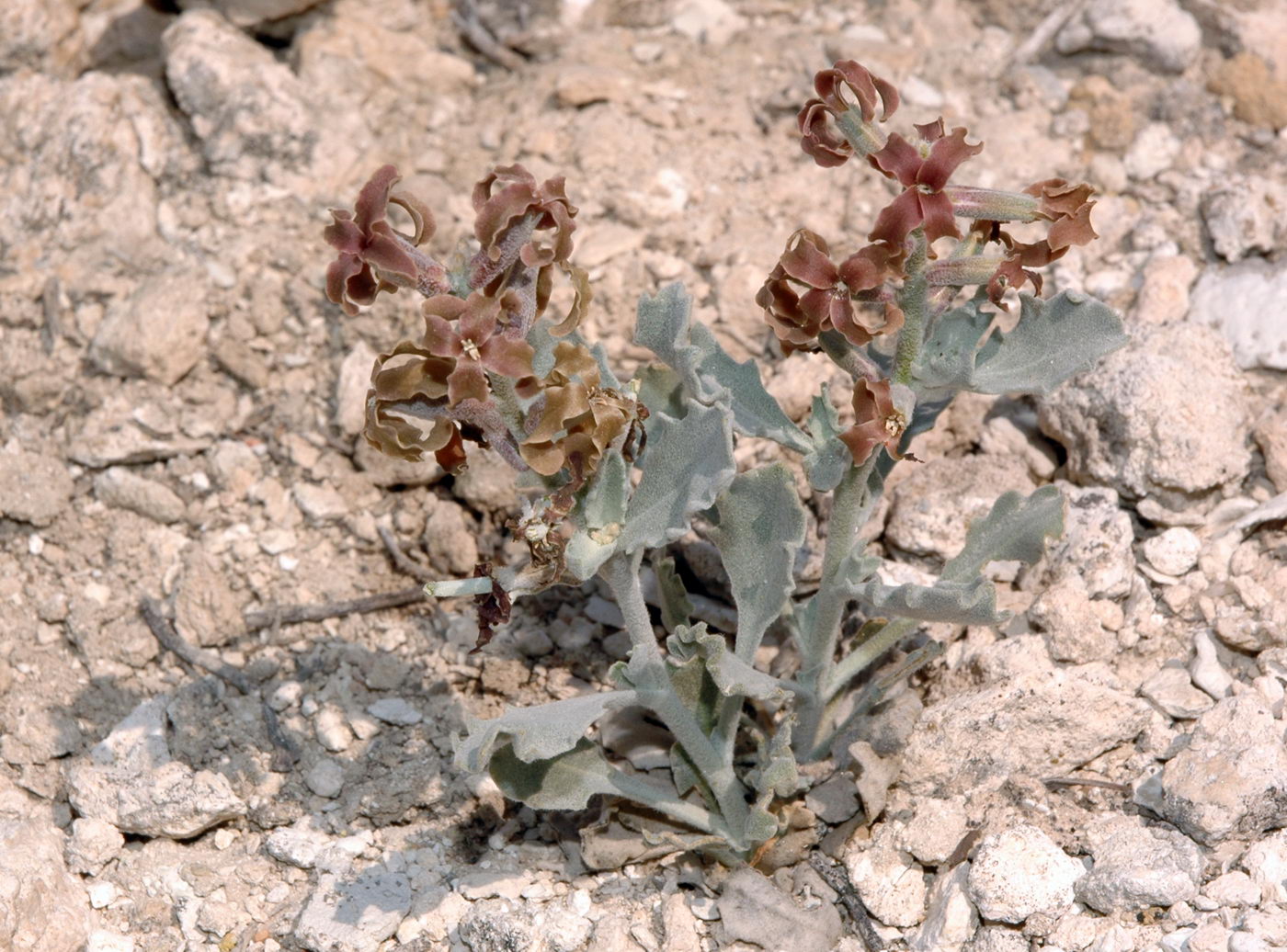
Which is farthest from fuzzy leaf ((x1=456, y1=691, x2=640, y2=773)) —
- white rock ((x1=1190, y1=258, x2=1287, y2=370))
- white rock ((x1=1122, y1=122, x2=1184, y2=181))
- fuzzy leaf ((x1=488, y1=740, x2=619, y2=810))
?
white rock ((x1=1122, y1=122, x2=1184, y2=181))

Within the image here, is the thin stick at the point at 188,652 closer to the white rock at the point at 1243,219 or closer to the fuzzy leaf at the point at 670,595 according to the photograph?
the fuzzy leaf at the point at 670,595

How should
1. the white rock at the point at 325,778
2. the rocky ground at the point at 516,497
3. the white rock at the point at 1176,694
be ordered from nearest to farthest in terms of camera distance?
the rocky ground at the point at 516,497 → the white rock at the point at 1176,694 → the white rock at the point at 325,778

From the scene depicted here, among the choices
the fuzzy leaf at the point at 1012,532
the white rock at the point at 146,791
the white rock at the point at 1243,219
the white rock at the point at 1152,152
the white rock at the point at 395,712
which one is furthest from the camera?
the white rock at the point at 1152,152

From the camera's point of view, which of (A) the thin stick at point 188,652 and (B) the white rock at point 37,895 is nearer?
(B) the white rock at point 37,895

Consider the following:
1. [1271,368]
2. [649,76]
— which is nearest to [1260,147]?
[1271,368]

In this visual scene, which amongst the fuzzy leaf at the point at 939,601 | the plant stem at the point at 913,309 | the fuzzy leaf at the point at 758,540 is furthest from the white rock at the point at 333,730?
the plant stem at the point at 913,309

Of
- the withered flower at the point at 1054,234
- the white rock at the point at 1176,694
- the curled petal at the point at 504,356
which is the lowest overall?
the white rock at the point at 1176,694
